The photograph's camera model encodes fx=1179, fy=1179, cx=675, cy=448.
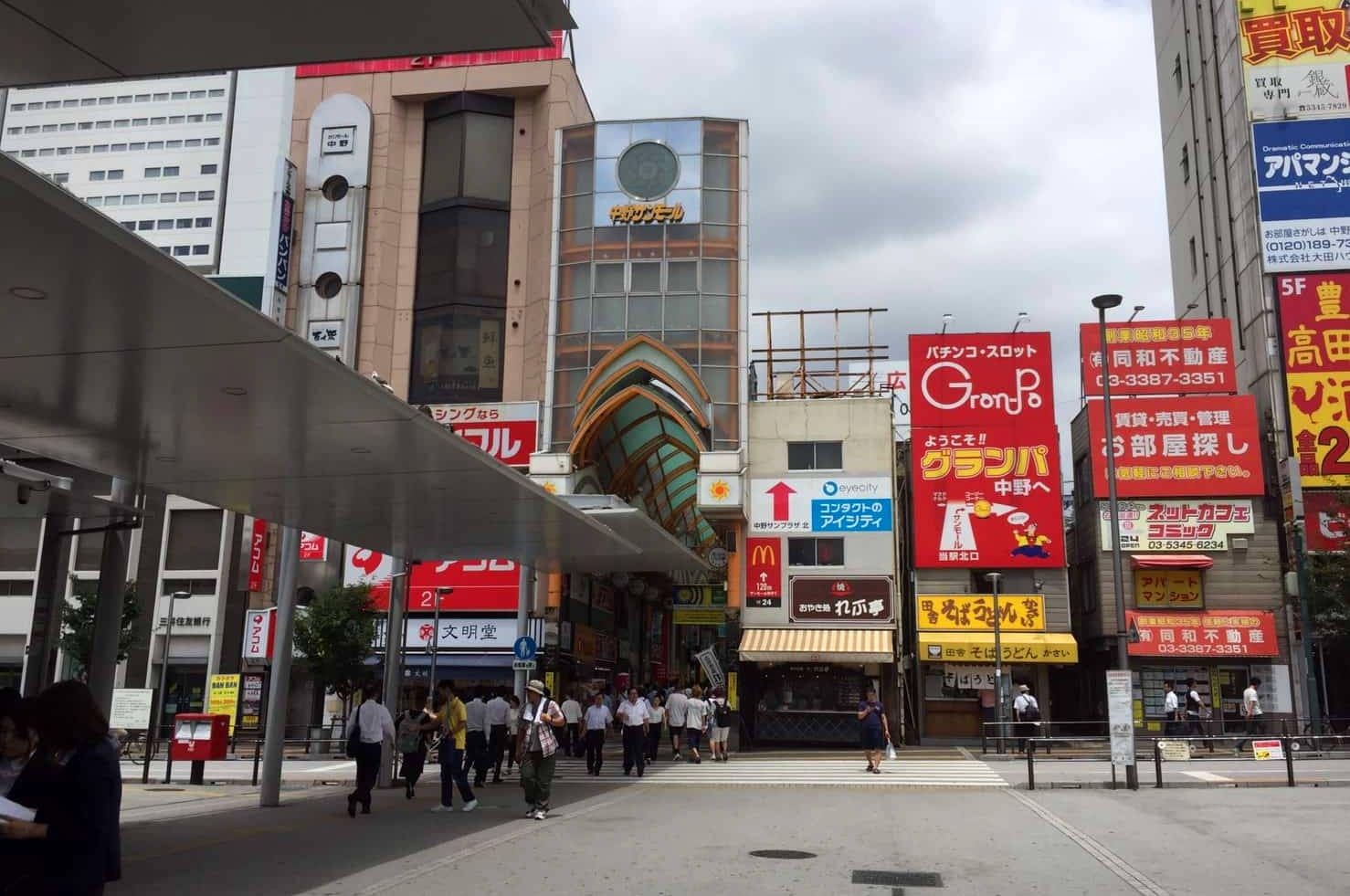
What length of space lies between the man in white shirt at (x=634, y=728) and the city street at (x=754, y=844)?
3729mm

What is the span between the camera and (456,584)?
125 feet

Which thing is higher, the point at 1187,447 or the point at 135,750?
the point at 1187,447

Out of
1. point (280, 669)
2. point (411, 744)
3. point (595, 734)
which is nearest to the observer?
point (280, 669)

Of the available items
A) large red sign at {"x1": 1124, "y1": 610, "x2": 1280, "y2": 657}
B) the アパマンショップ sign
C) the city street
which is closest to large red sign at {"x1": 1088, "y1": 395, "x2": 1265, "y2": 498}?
large red sign at {"x1": 1124, "y1": 610, "x2": 1280, "y2": 657}

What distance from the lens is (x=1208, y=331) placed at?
1414 inches

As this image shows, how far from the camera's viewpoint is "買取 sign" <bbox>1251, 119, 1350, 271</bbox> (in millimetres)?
38500

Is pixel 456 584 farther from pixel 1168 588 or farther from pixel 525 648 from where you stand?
pixel 1168 588

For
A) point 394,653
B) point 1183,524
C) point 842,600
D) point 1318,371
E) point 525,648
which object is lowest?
point 394,653

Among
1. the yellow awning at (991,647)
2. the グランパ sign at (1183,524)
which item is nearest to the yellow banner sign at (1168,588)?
the グランパ sign at (1183,524)

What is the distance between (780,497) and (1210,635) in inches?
505

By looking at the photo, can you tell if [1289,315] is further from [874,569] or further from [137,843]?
[137,843]

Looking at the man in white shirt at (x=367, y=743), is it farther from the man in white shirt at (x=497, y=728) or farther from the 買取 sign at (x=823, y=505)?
the 買取 sign at (x=823, y=505)

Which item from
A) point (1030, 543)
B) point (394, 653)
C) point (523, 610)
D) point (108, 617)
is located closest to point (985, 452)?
point (1030, 543)

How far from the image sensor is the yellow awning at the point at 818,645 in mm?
31125
